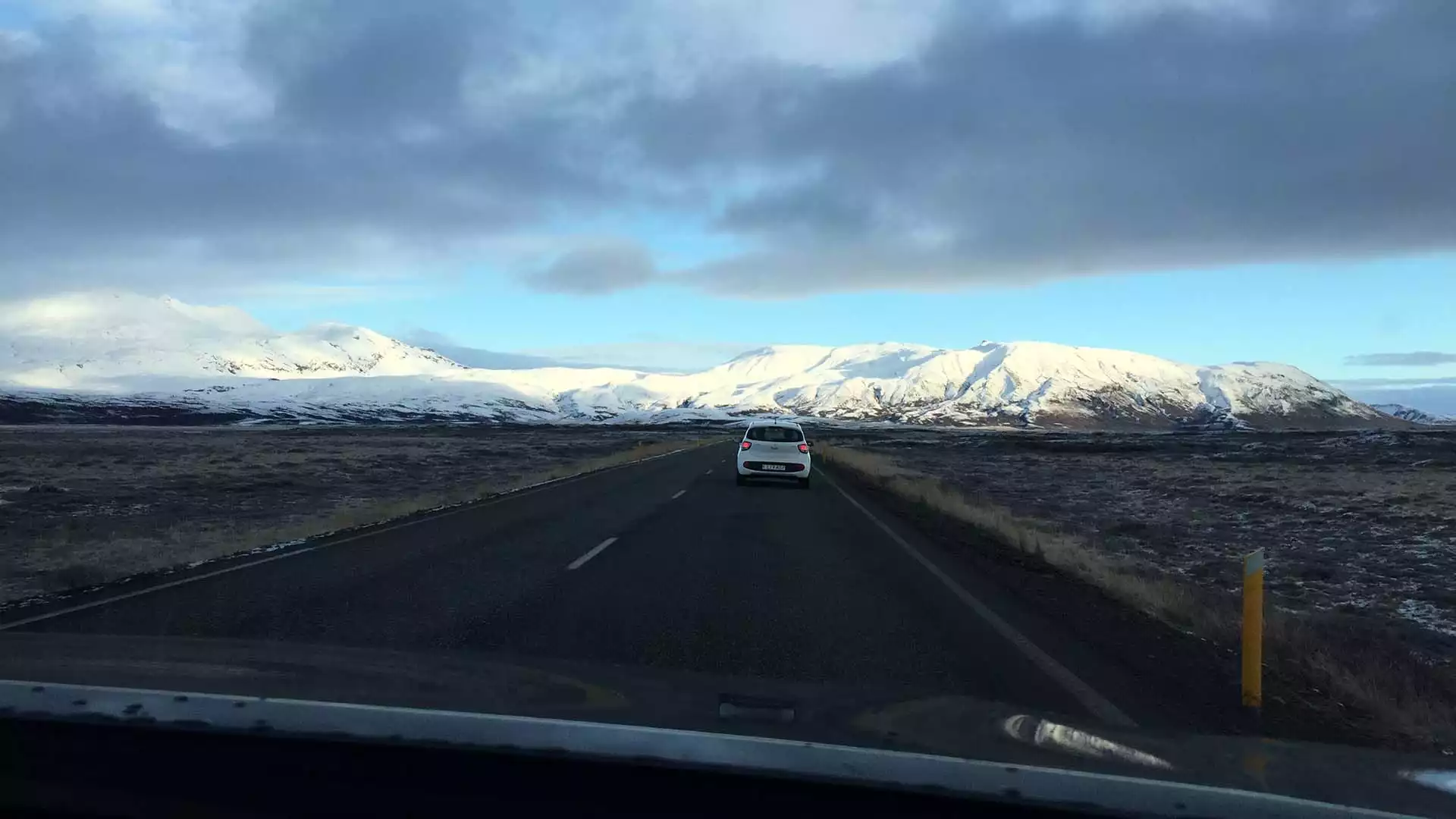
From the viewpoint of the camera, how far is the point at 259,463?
39719mm

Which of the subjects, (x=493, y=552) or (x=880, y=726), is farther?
(x=493, y=552)

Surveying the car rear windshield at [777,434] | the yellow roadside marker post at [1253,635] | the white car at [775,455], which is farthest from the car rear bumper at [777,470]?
the yellow roadside marker post at [1253,635]

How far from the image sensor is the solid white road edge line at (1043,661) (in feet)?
18.9

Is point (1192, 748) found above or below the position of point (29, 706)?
below

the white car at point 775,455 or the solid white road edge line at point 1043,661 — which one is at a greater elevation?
the white car at point 775,455

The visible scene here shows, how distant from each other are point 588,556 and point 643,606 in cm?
344

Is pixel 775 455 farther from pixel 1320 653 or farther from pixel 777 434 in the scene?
pixel 1320 653

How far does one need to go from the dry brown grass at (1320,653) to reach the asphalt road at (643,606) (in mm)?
1615

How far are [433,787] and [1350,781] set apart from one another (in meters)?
3.04

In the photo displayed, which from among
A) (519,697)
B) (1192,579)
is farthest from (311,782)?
(1192,579)

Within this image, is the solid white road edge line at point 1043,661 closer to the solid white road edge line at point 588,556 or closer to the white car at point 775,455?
the solid white road edge line at point 588,556

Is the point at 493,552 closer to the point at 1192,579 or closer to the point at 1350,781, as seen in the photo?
the point at 1192,579

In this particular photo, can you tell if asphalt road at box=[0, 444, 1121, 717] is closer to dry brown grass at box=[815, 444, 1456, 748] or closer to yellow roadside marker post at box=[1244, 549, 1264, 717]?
yellow roadside marker post at box=[1244, 549, 1264, 717]

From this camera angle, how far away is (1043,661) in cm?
711
